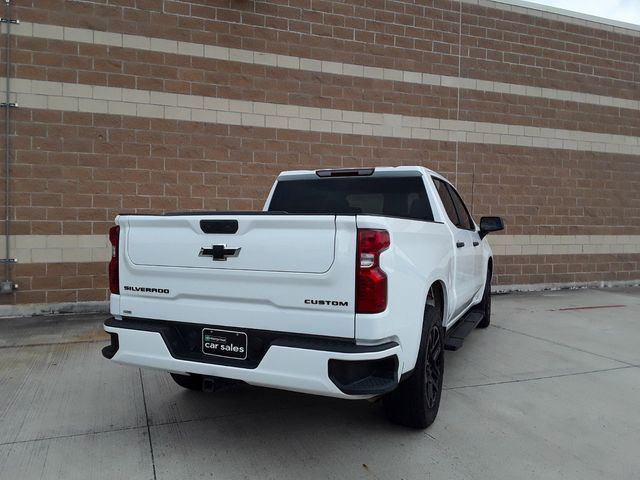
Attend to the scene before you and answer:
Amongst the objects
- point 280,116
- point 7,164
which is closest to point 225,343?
point 7,164

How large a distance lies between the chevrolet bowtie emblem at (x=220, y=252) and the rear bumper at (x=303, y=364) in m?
0.46

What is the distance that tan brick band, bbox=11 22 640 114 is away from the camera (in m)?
7.35

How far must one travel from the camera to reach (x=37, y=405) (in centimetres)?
402

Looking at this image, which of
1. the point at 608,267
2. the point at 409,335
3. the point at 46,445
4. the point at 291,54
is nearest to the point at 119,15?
the point at 291,54

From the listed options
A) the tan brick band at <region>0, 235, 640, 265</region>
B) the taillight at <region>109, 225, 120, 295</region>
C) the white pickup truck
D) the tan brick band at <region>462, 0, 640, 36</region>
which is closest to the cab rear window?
the white pickup truck

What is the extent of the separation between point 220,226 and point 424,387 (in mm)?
1756

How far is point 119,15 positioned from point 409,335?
7.02 m

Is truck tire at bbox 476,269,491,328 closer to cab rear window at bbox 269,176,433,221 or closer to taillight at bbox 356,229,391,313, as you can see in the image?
cab rear window at bbox 269,176,433,221

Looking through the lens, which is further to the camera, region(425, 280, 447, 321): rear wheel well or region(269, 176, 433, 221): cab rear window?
region(269, 176, 433, 221): cab rear window

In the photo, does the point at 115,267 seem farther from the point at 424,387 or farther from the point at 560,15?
the point at 560,15

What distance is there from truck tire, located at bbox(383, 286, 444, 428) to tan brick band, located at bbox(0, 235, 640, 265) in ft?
18.4

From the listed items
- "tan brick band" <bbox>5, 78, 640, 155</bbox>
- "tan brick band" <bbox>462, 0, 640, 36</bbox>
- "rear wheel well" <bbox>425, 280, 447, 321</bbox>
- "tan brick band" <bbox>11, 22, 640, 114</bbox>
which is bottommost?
"rear wheel well" <bbox>425, 280, 447, 321</bbox>

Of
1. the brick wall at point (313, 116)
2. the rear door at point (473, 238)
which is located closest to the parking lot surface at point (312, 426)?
the rear door at point (473, 238)

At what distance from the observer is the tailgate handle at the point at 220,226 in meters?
3.04
